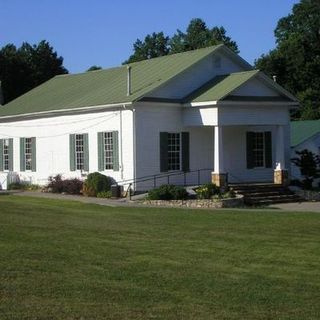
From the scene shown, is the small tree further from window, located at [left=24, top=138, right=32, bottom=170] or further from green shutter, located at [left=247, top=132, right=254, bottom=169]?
window, located at [left=24, top=138, right=32, bottom=170]

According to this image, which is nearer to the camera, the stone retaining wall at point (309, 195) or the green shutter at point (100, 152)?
the stone retaining wall at point (309, 195)

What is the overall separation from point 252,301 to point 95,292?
75.1 inches

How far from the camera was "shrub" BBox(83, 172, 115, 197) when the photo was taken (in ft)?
90.4

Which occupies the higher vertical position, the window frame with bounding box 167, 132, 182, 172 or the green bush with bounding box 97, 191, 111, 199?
the window frame with bounding box 167, 132, 182, 172

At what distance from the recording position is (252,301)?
810 centimetres

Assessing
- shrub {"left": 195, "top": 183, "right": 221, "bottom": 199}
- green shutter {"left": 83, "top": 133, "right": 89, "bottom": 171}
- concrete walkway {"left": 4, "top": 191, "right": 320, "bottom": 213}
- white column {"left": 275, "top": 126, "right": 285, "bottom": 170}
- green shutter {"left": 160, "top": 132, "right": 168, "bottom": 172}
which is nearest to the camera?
concrete walkway {"left": 4, "top": 191, "right": 320, "bottom": 213}

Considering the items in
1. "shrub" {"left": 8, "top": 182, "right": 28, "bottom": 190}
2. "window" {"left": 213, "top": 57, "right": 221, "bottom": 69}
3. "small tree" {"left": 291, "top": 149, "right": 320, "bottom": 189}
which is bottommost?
"shrub" {"left": 8, "top": 182, "right": 28, "bottom": 190}

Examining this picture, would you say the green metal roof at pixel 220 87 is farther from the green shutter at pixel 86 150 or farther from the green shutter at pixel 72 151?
the green shutter at pixel 72 151

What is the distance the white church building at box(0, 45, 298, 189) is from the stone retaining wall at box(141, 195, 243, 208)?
105 inches

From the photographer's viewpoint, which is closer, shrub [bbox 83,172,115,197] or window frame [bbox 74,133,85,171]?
shrub [bbox 83,172,115,197]

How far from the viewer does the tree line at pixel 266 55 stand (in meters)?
57.4

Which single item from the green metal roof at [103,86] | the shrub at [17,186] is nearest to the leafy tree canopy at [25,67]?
the green metal roof at [103,86]

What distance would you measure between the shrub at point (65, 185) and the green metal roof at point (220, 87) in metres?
5.85

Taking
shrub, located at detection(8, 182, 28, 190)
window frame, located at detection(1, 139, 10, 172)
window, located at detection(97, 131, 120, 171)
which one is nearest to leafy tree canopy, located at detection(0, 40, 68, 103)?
window frame, located at detection(1, 139, 10, 172)
